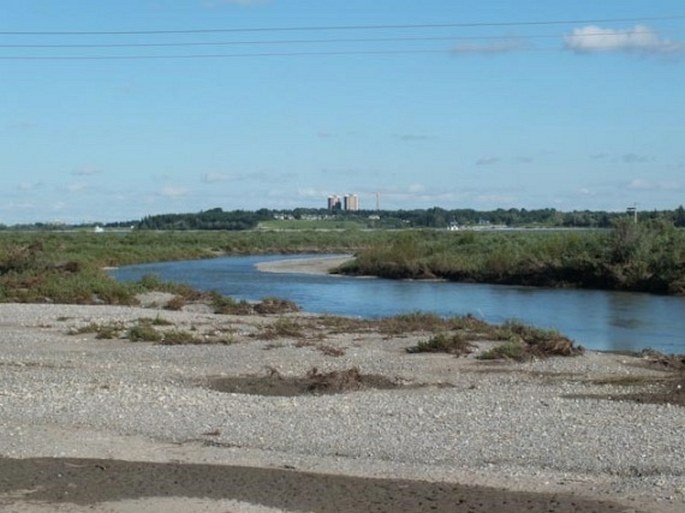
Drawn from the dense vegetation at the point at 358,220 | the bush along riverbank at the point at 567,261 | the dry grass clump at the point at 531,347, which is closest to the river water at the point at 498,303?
the bush along riverbank at the point at 567,261

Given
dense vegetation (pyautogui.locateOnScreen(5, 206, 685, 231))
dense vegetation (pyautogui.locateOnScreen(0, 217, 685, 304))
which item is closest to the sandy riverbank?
dense vegetation (pyautogui.locateOnScreen(0, 217, 685, 304))

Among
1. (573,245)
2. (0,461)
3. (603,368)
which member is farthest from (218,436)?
(573,245)

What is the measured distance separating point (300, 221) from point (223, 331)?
162574mm

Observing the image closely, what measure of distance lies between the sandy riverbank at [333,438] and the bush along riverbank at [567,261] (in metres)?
33.4

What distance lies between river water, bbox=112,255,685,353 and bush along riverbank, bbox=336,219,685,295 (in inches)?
93.3

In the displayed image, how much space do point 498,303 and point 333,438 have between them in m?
32.5

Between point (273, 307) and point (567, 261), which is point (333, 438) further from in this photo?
point (567, 261)

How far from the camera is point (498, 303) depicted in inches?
1742

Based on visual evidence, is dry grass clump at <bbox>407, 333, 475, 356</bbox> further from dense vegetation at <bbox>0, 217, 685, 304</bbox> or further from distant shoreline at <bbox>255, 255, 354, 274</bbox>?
distant shoreline at <bbox>255, 255, 354, 274</bbox>

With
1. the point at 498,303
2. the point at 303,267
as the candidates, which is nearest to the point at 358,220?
the point at 303,267

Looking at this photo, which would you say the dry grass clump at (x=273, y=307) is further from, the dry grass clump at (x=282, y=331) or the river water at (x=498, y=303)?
the dry grass clump at (x=282, y=331)

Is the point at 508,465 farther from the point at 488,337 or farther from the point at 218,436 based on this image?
the point at 488,337

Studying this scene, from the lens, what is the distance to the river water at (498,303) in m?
31.7

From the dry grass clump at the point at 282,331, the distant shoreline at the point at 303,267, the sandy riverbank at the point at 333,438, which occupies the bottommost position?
the distant shoreline at the point at 303,267
